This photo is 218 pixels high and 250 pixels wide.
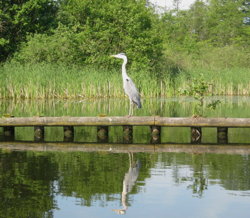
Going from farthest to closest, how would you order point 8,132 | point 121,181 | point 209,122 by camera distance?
point 8,132 < point 209,122 < point 121,181

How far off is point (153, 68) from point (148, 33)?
7.48 ft

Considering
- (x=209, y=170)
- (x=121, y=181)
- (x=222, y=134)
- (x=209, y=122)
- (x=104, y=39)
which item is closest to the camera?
(x=121, y=181)

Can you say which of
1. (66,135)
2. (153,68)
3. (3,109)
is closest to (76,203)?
(66,135)

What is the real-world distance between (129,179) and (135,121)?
4952mm

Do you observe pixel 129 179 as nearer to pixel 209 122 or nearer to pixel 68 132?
pixel 209 122

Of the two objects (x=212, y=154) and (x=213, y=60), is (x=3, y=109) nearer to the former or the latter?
(x=212, y=154)

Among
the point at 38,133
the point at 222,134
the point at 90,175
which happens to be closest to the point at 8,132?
the point at 38,133

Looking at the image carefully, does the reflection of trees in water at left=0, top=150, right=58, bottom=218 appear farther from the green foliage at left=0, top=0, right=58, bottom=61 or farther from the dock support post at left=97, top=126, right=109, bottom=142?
the green foliage at left=0, top=0, right=58, bottom=61

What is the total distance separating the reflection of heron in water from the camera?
7471 millimetres

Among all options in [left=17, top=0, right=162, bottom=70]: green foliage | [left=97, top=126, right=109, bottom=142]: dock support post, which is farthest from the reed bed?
[left=97, top=126, right=109, bottom=142]: dock support post

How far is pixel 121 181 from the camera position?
8.92 m

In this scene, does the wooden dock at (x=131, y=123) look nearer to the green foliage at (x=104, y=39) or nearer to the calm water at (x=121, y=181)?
the calm water at (x=121, y=181)

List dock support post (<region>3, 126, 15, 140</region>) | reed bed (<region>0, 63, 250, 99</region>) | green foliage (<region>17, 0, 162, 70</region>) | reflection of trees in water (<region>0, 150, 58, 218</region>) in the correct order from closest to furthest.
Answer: reflection of trees in water (<region>0, 150, 58, 218</region>)
dock support post (<region>3, 126, 15, 140</region>)
reed bed (<region>0, 63, 250, 99</region>)
green foliage (<region>17, 0, 162, 70</region>)

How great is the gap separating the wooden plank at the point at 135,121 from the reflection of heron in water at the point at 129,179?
8.99 feet
